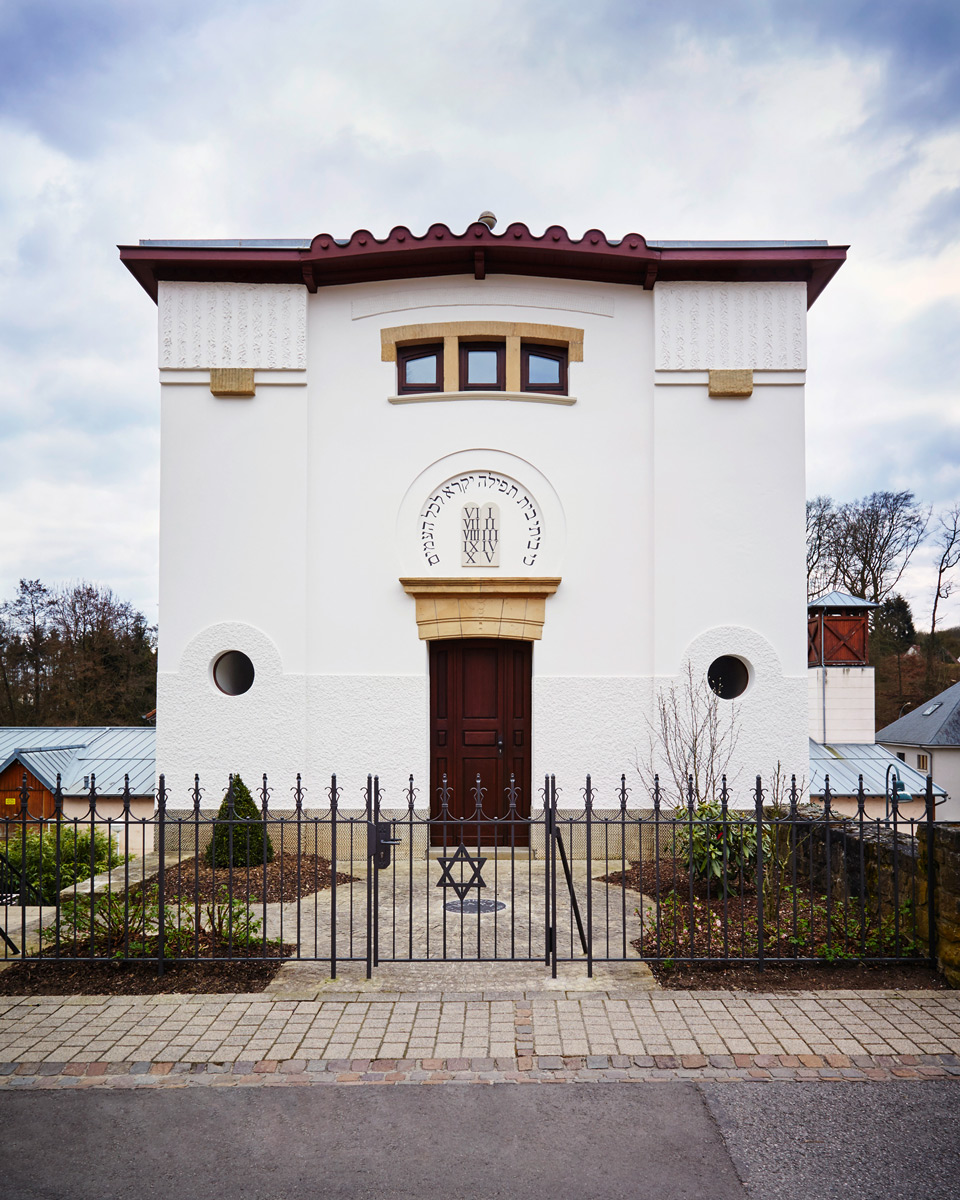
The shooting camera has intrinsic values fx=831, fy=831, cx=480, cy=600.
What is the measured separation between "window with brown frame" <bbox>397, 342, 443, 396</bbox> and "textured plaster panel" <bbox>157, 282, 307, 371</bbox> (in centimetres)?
116

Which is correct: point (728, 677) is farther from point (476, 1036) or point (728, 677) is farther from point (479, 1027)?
point (476, 1036)

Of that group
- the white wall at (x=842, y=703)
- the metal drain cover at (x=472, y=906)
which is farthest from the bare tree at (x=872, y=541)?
the metal drain cover at (x=472, y=906)

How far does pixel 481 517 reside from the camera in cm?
971

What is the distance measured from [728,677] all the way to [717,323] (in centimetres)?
415

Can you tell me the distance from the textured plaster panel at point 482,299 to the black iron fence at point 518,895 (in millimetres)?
5665

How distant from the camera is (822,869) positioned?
7.41 meters

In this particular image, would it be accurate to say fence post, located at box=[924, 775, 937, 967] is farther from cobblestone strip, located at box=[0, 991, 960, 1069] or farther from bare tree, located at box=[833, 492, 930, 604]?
bare tree, located at box=[833, 492, 930, 604]

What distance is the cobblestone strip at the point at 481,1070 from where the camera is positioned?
420cm

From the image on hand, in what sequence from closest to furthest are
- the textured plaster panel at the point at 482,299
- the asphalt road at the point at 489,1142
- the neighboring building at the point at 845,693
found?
1. the asphalt road at the point at 489,1142
2. the textured plaster panel at the point at 482,299
3. the neighboring building at the point at 845,693

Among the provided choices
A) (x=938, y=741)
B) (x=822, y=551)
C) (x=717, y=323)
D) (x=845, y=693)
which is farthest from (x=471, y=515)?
(x=822, y=551)

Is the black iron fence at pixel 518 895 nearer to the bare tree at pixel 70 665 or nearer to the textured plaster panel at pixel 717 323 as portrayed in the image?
the textured plaster panel at pixel 717 323

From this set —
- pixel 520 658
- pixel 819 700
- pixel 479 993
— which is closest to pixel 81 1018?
pixel 479 993

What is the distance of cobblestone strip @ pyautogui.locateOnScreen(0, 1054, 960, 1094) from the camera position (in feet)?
13.8

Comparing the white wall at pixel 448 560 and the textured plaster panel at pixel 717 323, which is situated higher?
the textured plaster panel at pixel 717 323
